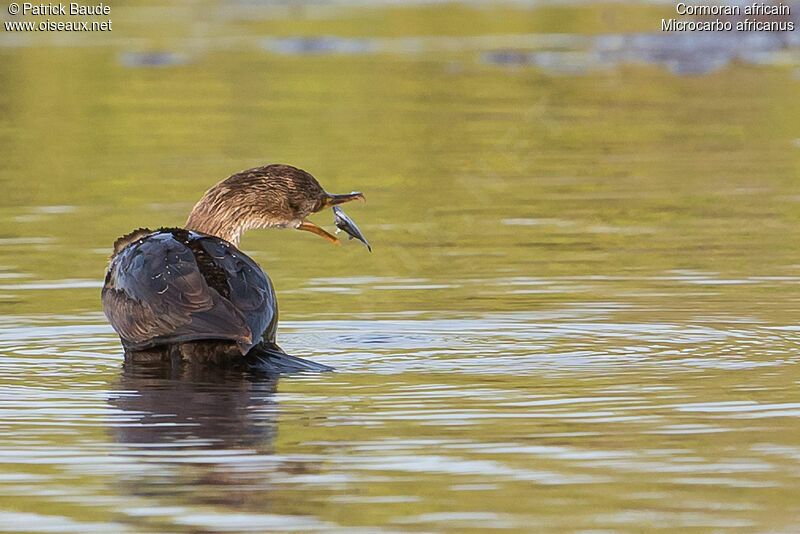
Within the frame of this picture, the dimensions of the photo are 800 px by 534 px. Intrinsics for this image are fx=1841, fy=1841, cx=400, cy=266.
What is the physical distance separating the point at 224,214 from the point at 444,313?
1.28 metres

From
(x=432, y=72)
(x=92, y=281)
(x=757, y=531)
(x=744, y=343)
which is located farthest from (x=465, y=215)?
(x=432, y=72)

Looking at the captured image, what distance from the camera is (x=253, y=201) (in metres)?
8.89

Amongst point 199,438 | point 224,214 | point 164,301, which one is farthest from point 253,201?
point 199,438

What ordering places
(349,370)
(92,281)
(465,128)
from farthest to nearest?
(465,128)
(92,281)
(349,370)

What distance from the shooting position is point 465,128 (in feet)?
60.5

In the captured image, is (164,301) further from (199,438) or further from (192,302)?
(199,438)

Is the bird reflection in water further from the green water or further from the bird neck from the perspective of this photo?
the bird neck

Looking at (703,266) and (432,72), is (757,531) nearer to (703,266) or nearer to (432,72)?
(703,266)

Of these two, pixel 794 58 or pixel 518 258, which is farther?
pixel 794 58

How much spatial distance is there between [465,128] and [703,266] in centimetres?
802

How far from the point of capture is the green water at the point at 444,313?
18.6 feet

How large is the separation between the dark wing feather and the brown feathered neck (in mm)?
636

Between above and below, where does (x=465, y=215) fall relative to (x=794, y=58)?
below

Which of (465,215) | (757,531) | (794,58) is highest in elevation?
(794,58)
